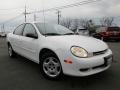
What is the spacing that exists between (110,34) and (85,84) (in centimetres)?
1284

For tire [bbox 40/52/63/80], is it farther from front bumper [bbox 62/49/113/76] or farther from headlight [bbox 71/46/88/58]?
headlight [bbox 71/46/88/58]

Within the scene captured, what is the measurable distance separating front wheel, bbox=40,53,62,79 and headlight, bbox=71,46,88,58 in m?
0.50

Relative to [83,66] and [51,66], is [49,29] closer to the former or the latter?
[51,66]

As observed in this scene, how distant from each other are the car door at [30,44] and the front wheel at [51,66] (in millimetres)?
462

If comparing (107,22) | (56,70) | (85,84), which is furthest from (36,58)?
(107,22)

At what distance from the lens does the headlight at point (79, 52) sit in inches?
137

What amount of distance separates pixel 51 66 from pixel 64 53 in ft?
2.14

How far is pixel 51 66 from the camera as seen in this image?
4.02m

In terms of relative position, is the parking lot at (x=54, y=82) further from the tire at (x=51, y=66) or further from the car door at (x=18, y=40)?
the car door at (x=18, y=40)

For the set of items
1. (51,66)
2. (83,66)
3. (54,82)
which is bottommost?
(54,82)

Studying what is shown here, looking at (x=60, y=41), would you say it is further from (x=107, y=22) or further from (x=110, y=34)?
(x=107, y=22)

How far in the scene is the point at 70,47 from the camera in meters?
3.56

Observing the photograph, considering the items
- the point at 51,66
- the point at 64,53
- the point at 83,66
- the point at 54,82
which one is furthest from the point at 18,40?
the point at 83,66

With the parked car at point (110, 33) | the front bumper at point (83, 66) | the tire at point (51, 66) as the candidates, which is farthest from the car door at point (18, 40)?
the parked car at point (110, 33)
